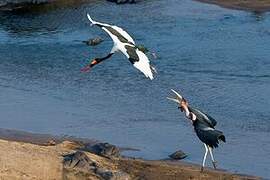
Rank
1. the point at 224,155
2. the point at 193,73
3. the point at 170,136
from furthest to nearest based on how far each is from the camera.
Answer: the point at 193,73 < the point at 170,136 < the point at 224,155

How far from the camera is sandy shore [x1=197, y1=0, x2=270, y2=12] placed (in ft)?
125

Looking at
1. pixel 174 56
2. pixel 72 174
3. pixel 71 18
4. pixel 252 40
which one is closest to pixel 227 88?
pixel 174 56

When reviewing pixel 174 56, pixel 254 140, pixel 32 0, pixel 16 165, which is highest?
pixel 16 165

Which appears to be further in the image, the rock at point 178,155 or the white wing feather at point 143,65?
the rock at point 178,155

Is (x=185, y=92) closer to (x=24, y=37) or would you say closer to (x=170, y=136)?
(x=170, y=136)

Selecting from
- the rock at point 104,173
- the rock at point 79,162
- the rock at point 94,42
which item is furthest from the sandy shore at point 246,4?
the rock at point 104,173

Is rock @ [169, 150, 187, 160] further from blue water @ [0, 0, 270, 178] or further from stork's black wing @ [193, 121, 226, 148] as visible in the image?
stork's black wing @ [193, 121, 226, 148]

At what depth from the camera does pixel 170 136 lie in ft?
63.7

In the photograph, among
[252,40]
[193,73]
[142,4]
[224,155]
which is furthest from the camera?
[142,4]

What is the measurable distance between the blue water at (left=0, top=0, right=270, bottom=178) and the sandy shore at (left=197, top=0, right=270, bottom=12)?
99cm

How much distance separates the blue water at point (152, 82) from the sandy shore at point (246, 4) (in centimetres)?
99

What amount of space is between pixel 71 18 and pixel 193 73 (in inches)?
556

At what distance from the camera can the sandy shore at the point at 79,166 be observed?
47.1 ft

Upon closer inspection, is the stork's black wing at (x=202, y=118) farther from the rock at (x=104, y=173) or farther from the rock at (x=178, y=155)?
the rock at (x=178, y=155)
